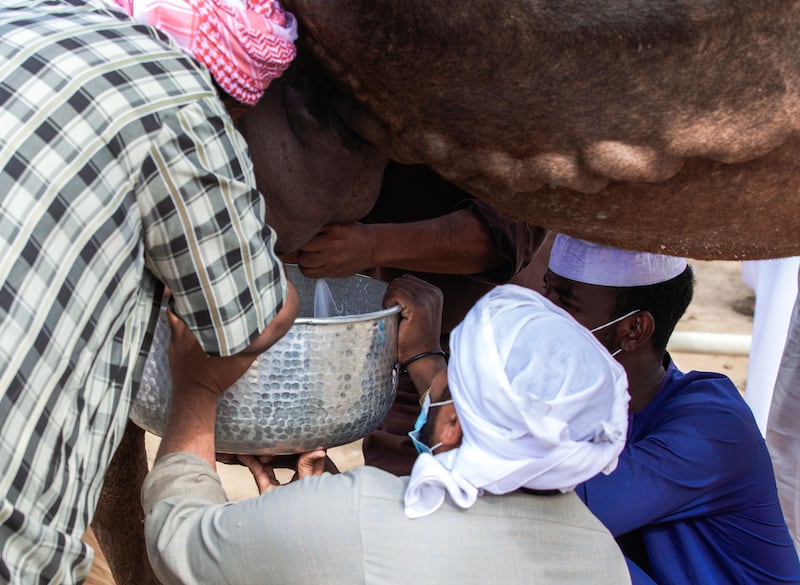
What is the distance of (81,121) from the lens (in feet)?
3.36

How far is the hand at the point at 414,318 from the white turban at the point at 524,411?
264 millimetres

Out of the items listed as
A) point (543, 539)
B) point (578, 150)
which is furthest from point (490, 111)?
point (543, 539)

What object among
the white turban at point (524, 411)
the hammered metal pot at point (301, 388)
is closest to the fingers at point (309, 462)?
the hammered metal pot at point (301, 388)

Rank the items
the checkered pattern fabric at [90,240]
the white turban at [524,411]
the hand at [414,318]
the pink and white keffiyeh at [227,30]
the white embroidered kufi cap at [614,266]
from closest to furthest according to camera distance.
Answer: the checkered pattern fabric at [90,240] < the pink and white keffiyeh at [227,30] < the white turban at [524,411] < the hand at [414,318] < the white embroidered kufi cap at [614,266]

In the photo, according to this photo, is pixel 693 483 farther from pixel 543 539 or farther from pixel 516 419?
pixel 516 419

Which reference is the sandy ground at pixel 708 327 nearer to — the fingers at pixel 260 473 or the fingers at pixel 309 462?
the fingers at pixel 260 473

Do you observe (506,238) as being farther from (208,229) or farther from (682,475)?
(208,229)

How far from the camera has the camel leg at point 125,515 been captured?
1950mm

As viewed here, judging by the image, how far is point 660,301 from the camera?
1.95m

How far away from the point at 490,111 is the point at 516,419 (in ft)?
1.35

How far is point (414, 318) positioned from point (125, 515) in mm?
809

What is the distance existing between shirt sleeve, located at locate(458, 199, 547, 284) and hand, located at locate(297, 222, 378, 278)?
361mm


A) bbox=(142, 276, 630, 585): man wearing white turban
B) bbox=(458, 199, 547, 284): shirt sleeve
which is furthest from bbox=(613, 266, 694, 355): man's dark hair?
bbox=(142, 276, 630, 585): man wearing white turban

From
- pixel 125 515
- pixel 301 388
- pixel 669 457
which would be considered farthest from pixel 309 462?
pixel 669 457
